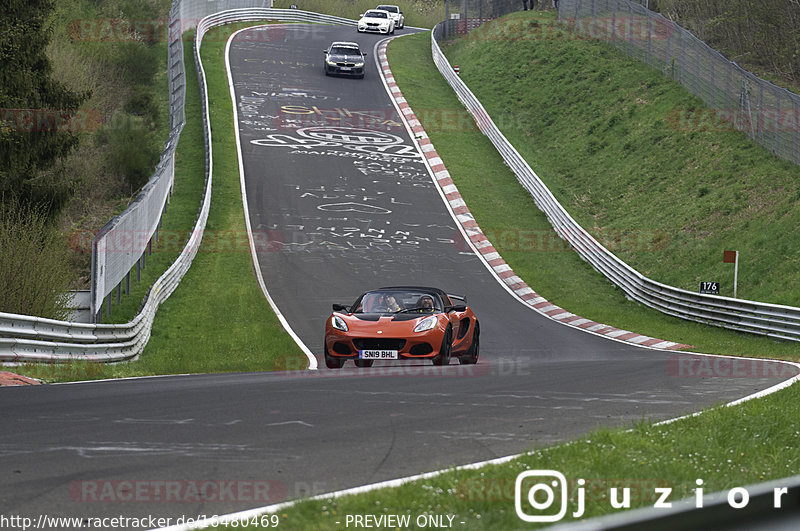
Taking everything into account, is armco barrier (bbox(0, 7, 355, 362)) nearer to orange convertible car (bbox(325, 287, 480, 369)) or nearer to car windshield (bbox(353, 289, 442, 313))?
orange convertible car (bbox(325, 287, 480, 369))

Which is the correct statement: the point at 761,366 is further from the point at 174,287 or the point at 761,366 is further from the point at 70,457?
the point at 174,287

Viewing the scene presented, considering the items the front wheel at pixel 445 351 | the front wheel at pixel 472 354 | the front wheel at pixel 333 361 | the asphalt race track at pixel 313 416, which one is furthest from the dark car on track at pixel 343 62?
the front wheel at pixel 445 351

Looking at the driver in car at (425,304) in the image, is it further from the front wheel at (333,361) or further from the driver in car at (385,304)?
the front wheel at (333,361)

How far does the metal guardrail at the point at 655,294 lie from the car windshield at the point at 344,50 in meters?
14.8

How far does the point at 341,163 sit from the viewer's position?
38531 mm

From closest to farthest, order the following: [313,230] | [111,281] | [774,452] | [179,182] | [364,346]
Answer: [774,452]
[364,346]
[111,281]
[313,230]
[179,182]

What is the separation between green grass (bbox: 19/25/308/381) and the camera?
16375mm

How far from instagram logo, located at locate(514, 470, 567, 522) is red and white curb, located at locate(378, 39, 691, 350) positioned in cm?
1559

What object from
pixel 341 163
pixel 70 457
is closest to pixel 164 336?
pixel 70 457

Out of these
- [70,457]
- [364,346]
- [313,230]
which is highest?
[70,457]

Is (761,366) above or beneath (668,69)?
beneath

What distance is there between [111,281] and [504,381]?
348 inches

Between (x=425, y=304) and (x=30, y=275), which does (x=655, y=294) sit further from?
(x=30, y=275)

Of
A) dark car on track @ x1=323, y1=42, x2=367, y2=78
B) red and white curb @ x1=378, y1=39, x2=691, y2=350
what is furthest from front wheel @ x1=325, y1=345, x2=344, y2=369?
dark car on track @ x1=323, y1=42, x2=367, y2=78
